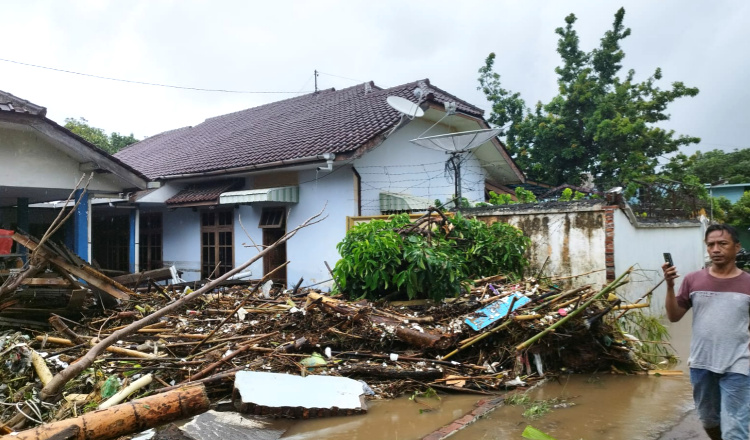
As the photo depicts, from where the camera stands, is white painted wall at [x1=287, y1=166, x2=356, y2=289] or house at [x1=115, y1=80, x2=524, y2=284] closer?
white painted wall at [x1=287, y1=166, x2=356, y2=289]

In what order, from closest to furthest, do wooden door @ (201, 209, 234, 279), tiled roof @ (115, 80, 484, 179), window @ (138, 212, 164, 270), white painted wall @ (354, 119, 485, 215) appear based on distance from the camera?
white painted wall @ (354, 119, 485, 215) → tiled roof @ (115, 80, 484, 179) → wooden door @ (201, 209, 234, 279) → window @ (138, 212, 164, 270)

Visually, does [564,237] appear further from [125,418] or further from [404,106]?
[125,418]

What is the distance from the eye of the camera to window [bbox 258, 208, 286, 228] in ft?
39.2

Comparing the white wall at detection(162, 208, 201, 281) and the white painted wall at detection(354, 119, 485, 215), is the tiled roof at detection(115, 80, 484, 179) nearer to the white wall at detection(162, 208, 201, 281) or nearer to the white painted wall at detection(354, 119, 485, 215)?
the white painted wall at detection(354, 119, 485, 215)

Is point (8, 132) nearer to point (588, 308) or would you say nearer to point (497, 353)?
point (497, 353)

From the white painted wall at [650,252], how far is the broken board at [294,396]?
4950mm

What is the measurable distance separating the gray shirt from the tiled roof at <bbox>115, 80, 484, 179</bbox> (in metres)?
7.69

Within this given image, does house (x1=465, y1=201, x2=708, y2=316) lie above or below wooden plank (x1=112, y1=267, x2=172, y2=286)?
above

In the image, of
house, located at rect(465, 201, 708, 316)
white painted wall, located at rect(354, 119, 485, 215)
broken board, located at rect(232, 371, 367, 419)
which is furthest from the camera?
white painted wall, located at rect(354, 119, 485, 215)

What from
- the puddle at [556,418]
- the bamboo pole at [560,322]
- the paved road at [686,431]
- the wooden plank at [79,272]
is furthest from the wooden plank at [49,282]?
the paved road at [686,431]

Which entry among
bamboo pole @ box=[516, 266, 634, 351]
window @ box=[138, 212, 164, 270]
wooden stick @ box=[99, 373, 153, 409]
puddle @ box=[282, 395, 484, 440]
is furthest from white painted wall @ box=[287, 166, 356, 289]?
wooden stick @ box=[99, 373, 153, 409]

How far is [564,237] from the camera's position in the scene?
8.56m

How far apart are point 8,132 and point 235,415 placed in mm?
6735

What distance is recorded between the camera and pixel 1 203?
39.4 ft
